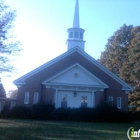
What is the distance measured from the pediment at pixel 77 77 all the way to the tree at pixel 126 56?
47.7 ft

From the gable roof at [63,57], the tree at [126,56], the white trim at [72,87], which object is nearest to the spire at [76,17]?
the gable roof at [63,57]

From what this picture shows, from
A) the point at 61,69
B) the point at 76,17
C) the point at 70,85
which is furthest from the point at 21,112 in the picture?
the point at 76,17

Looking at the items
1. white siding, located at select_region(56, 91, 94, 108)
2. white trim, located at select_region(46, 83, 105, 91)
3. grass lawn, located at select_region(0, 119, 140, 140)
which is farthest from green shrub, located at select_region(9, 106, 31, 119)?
grass lawn, located at select_region(0, 119, 140, 140)

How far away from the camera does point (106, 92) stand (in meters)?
28.8

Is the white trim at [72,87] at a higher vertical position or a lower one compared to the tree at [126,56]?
lower

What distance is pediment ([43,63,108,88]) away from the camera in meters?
27.1

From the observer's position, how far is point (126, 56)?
152 ft

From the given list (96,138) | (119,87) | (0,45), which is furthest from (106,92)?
(96,138)

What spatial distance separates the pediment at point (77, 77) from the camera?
27.1 m

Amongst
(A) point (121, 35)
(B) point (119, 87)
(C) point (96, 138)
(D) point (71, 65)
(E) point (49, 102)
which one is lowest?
(C) point (96, 138)

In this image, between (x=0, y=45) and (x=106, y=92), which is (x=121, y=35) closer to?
(x=106, y=92)

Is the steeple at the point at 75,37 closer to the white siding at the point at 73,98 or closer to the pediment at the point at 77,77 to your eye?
the pediment at the point at 77,77

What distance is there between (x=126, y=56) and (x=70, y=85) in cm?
2217

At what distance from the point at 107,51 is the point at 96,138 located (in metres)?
39.3
